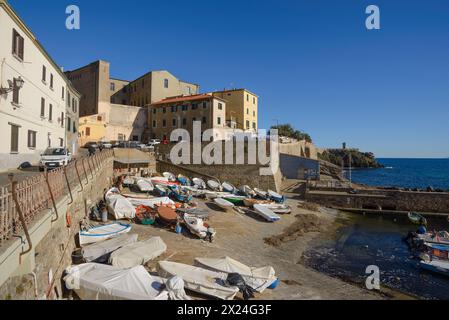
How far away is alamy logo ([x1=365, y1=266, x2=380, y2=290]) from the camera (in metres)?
14.2

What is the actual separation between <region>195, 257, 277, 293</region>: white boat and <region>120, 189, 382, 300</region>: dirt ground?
45 centimetres

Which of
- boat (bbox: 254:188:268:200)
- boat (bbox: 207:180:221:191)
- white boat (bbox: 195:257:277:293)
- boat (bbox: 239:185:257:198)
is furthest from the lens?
boat (bbox: 207:180:221:191)

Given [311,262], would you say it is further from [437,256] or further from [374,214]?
[374,214]

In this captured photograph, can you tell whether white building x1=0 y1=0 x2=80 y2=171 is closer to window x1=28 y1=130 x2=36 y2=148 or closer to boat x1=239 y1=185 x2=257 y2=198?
window x1=28 y1=130 x2=36 y2=148

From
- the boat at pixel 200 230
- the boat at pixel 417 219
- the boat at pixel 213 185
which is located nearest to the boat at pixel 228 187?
the boat at pixel 213 185

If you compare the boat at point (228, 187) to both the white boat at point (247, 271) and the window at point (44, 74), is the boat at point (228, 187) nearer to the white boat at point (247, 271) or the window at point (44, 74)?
the window at point (44, 74)

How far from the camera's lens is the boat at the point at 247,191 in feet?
107

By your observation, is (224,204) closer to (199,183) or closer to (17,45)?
(199,183)

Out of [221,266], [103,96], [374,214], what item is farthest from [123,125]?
[221,266]

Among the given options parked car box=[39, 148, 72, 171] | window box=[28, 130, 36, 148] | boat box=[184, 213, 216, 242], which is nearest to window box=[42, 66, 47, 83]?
window box=[28, 130, 36, 148]

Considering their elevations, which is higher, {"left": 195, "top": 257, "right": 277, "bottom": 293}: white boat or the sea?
{"left": 195, "top": 257, "right": 277, "bottom": 293}: white boat

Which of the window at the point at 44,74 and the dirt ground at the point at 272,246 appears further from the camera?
the window at the point at 44,74

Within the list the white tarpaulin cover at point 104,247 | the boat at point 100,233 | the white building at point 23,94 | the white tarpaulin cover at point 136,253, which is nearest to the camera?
the white tarpaulin cover at point 136,253

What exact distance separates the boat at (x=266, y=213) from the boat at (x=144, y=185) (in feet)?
34.7
